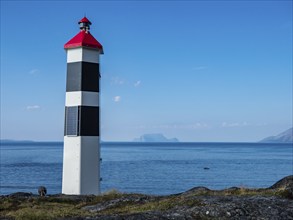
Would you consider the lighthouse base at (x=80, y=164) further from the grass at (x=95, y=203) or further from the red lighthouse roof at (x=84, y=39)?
the red lighthouse roof at (x=84, y=39)

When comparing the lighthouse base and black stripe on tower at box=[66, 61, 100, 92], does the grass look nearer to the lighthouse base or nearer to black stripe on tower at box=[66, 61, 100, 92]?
the lighthouse base

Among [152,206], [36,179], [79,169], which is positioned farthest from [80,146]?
[36,179]

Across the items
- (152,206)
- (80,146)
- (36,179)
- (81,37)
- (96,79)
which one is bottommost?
(36,179)

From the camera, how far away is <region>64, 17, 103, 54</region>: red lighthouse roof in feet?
62.9

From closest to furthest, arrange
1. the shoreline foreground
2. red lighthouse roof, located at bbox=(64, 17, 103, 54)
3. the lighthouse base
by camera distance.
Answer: the shoreline foreground, the lighthouse base, red lighthouse roof, located at bbox=(64, 17, 103, 54)

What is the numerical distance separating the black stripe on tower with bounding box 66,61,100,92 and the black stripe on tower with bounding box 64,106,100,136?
910 mm

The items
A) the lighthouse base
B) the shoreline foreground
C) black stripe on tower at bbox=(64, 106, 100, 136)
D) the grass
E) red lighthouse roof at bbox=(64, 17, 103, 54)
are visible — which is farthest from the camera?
red lighthouse roof at bbox=(64, 17, 103, 54)

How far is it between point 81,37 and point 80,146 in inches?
201

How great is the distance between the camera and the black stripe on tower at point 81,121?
1891 centimetres

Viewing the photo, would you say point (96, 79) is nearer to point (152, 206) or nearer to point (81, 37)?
point (81, 37)

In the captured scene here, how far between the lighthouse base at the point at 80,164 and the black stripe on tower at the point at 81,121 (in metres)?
0.24

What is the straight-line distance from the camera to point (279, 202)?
12539mm

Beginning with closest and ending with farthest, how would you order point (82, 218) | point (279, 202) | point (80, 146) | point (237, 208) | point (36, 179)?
point (82, 218) < point (237, 208) < point (279, 202) < point (80, 146) < point (36, 179)

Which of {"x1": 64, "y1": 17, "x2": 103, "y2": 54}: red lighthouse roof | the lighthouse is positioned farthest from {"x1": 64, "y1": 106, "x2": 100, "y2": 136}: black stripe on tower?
{"x1": 64, "y1": 17, "x2": 103, "y2": 54}: red lighthouse roof
